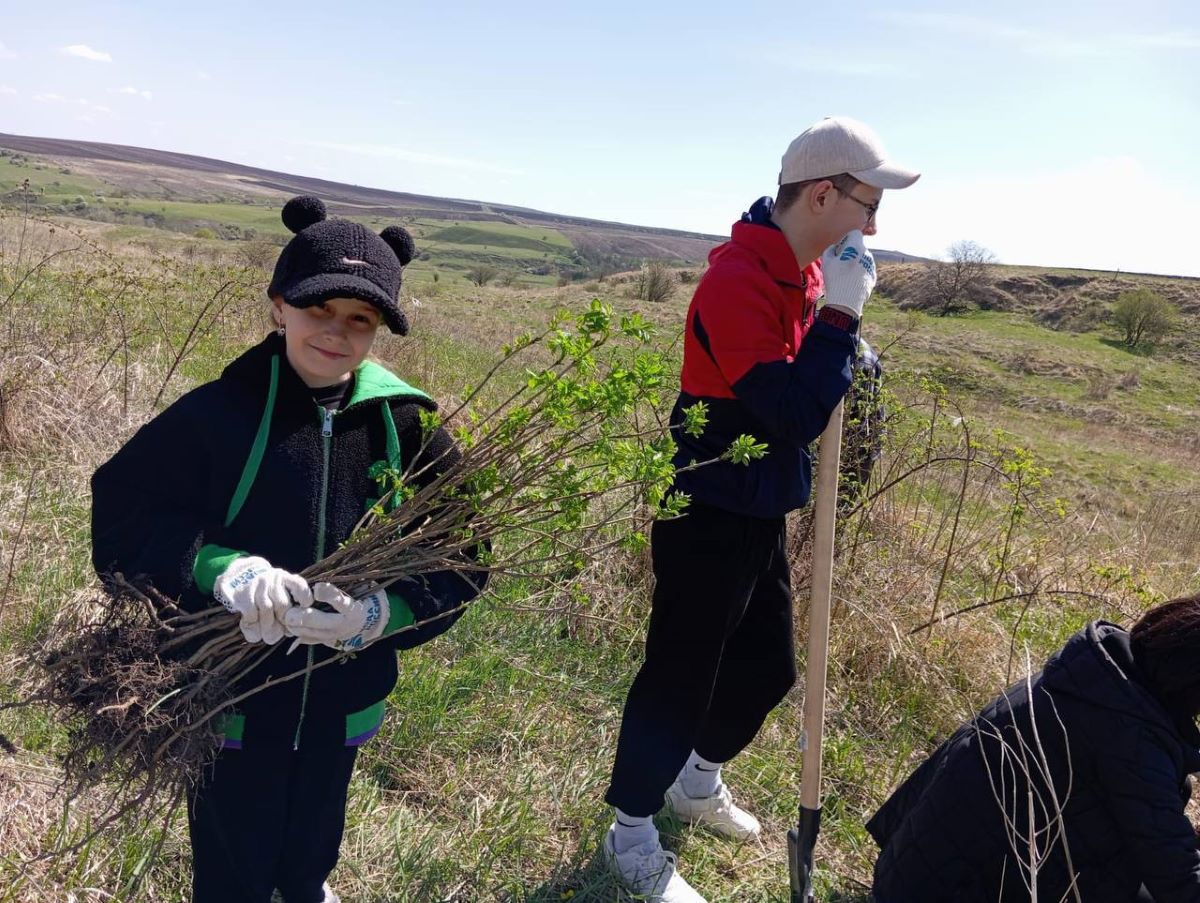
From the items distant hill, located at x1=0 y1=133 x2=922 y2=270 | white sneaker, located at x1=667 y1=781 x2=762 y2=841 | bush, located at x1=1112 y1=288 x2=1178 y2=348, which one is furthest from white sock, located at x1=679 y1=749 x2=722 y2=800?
distant hill, located at x1=0 y1=133 x2=922 y2=270

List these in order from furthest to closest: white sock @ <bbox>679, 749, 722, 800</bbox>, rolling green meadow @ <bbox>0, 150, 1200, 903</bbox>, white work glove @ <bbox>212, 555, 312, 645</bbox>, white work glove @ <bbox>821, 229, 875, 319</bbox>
Answer: white sock @ <bbox>679, 749, 722, 800</bbox>, rolling green meadow @ <bbox>0, 150, 1200, 903</bbox>, white work glove @ <bbox>821, 229, 875, 319</bbox>, white work glove @ <bbox>212, 555, 312, 645</bbox>

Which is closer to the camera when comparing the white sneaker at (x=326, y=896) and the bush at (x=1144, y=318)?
the white sneaker at (x=326, y=896)

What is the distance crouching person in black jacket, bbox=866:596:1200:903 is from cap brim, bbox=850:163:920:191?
1.16 meters

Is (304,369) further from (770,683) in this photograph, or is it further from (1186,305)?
(1186,305)

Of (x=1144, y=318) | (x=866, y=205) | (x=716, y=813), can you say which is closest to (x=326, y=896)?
(x=716, y=813)

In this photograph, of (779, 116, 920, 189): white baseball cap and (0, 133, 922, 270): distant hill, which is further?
(0, 133, 922, 270): distant hill

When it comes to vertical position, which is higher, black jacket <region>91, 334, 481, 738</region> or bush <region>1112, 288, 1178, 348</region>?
bush <region>1112, 288, 1178, 348</region>

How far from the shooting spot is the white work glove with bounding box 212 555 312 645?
4.44 feet

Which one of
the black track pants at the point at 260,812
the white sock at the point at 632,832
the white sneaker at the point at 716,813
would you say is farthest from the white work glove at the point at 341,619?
the white sneaker at the point at 716,813

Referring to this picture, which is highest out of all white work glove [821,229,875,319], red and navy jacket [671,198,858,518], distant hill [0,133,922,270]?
distant hill [0,133,922,270]

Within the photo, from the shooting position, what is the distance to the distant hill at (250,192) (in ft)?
290

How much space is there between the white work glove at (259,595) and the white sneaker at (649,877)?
1274 millimetres

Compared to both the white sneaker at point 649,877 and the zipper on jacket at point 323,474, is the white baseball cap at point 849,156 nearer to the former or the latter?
the zipper on jacket at point 323,474

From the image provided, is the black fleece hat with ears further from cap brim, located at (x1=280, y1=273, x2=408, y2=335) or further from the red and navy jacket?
the red and navy jacket
